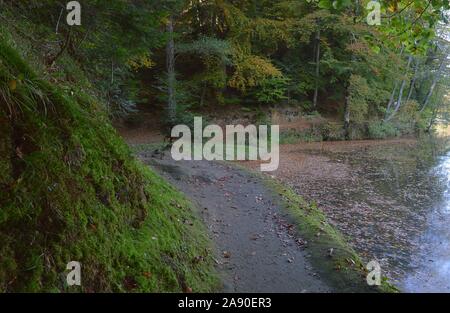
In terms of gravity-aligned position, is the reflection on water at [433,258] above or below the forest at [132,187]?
below

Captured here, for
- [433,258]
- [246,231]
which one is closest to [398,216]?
[433,258]

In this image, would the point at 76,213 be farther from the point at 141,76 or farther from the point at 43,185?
the point at 141,76

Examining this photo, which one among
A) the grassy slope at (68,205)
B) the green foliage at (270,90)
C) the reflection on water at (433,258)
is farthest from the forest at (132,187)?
the green foliage at (270,90)

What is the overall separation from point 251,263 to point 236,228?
4.99ft

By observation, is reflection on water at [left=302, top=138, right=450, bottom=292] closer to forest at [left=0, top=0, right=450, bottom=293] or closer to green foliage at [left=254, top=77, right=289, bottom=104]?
forest at [left=0, top=0, right=450, bottom=293]

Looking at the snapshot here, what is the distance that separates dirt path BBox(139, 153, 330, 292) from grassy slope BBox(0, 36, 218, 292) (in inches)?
36.5

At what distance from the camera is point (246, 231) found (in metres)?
7.42

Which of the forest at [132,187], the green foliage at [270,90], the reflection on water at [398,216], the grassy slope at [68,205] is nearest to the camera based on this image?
the grassy slope at [68,205]

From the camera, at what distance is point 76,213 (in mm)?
3428

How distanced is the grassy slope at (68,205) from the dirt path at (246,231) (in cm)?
93

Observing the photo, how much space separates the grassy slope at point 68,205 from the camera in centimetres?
293

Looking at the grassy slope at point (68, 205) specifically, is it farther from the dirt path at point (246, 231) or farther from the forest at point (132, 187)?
the dirt path at point (246, 231)

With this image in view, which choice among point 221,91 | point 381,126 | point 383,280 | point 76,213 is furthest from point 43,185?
point 381,126

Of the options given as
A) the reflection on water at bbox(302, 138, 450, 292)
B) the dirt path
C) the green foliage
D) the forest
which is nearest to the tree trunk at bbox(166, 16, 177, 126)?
the forest
